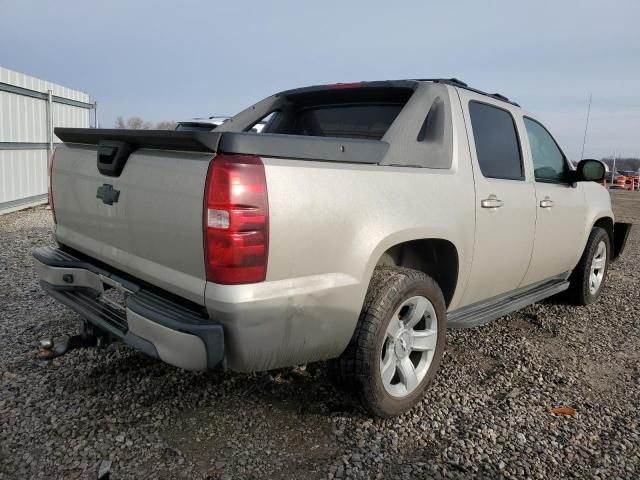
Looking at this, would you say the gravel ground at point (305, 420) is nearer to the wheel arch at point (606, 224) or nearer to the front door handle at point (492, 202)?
the front door handle at point (492, 202)

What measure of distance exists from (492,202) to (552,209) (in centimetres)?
103

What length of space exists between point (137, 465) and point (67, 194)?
1576 millimetres

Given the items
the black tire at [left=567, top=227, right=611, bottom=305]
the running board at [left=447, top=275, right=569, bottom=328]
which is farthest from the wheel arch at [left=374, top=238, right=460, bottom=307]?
the black tire at [left=567, top=227, right=611, bottom=305]

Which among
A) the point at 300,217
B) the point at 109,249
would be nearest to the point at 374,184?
the point at 300,217

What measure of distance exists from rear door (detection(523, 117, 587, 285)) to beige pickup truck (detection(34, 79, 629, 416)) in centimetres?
5

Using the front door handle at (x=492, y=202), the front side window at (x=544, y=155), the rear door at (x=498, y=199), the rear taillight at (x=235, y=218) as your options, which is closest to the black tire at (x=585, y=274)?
the front side window at (x=544, y=155)

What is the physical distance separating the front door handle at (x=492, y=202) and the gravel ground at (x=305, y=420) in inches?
44.7

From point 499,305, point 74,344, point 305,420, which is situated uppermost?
point 499,305

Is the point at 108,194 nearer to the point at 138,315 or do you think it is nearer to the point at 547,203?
the point at 138,315

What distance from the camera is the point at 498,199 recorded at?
132 inches

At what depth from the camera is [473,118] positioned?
11.1 feet

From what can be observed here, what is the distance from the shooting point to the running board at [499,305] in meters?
3.20

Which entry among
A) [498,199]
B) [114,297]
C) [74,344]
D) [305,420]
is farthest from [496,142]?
[74,344]

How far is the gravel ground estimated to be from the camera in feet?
7.89
